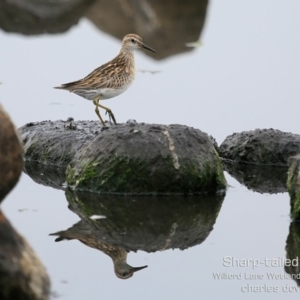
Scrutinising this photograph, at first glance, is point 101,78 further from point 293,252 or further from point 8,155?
point 8,155

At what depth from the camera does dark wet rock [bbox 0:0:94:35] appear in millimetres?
24328

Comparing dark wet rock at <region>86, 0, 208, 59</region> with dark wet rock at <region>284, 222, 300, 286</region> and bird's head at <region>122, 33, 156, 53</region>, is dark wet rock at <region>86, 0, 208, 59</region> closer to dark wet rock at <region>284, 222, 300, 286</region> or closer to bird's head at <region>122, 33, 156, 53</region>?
bird's head at <region>122, 33, 156, 53</region>

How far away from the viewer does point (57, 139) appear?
49.0 feet

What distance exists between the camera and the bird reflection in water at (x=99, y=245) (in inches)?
409

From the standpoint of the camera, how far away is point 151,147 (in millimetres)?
12875

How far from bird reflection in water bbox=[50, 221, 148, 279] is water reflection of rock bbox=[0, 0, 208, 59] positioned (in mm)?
11164

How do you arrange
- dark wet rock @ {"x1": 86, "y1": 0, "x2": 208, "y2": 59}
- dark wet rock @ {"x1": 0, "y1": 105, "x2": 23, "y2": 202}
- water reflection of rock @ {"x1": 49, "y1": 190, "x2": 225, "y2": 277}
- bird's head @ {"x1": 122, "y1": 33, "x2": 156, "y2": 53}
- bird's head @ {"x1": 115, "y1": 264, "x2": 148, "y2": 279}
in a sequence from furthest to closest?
dark wet rock @ {"x1": 86, "y1": 0, "x2": 208, "y2": 59}, bird's head @ {"x1": 122, "y1": 33, "x2": 156, "y2": 53}, water reflection of rock @ {"x1": 49, "y1": 190, "x2": 225, "y2": 277}, bird's head @ {"x1": 115, "y1": 264, "x2": 148, "y2": 279}, dark wet rock @ {"x1": 0, "y1": 105, "x2": 23, "y2": 202}

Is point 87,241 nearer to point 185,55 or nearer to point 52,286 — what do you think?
point 52,286

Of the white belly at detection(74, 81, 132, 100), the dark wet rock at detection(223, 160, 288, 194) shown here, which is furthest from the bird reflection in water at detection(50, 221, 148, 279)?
the white belly at detection(74, 81, 132, 100)

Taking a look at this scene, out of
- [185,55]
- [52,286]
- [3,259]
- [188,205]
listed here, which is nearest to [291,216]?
[188,205]

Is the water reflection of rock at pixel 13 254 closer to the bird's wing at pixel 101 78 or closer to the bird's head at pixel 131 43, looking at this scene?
the bird's wing at pixel 101 78

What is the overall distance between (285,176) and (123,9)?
1321cm

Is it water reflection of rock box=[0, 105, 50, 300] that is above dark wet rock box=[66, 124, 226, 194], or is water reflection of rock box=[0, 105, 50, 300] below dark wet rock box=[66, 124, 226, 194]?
above

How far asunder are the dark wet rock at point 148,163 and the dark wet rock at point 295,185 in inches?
59.9
